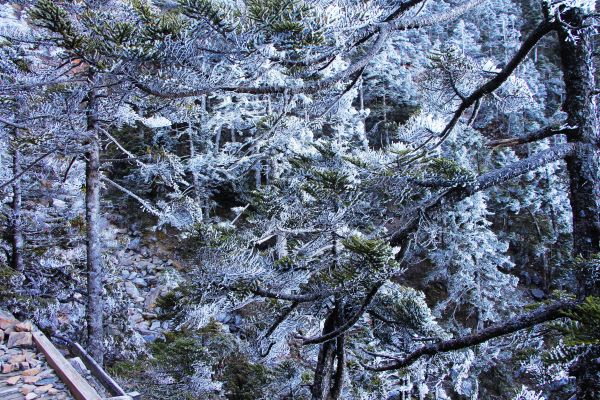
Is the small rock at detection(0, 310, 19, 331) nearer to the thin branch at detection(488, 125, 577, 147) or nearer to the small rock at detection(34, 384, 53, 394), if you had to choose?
the small rock at detection(34, 384, 53, 394)

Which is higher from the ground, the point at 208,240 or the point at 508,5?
the point at 508,5

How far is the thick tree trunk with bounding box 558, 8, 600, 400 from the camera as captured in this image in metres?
2.40

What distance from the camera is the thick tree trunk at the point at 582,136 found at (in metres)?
2.40

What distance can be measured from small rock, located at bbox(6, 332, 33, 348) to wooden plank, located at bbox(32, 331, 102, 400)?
0.06 metres

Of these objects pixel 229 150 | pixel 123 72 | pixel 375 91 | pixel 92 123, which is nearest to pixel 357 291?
pixel 123 72

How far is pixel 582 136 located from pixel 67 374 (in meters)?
5.02

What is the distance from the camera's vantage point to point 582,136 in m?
2.49

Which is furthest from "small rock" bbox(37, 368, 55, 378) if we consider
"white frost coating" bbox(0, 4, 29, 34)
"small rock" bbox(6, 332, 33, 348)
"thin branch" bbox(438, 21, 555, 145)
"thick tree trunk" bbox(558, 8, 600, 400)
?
"white frost coating" bbox(0, 4, 29, 34)

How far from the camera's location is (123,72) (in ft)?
8.23

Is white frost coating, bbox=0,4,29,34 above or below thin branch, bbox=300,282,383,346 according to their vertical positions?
above

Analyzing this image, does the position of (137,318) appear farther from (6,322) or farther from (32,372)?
(32,372)

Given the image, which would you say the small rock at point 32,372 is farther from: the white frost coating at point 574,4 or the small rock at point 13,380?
the white frost coating at point 574,4

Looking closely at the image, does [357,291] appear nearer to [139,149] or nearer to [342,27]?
[342,27]

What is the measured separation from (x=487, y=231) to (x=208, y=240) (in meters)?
12.8
